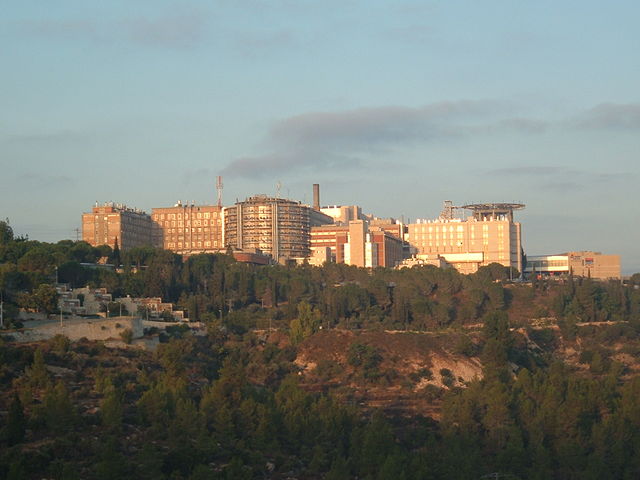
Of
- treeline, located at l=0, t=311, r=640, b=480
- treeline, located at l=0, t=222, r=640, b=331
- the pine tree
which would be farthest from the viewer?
treeline, located at l=0, t=222, r=640, b=331

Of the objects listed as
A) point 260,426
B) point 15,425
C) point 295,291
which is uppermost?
point 295,291

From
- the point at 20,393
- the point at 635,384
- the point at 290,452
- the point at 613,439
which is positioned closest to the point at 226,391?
the point at 290,452

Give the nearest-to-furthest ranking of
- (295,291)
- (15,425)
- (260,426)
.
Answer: (15,425)
(260,426)
(295,291)

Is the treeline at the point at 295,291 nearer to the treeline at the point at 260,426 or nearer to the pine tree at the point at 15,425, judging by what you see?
the treeline at the point at 260,426

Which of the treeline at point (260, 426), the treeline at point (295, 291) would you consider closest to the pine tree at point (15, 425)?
the treeline at point (260, 426)

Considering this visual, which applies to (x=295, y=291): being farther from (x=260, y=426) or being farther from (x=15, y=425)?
(x=15, y=425)

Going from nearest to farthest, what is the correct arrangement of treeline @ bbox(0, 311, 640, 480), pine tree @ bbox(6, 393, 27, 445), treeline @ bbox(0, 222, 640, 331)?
pine tree @ bbox(6, 393, 27, 445), treeline @ bbox(0, 311, 640, 480), treeline @ bbox(0, 222, 640, 331)

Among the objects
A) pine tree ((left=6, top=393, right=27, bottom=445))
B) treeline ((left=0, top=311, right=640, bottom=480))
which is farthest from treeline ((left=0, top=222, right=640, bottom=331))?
pine tree ((left=6, top=393, right=27, bottom=445))

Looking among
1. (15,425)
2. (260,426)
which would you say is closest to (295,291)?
(260,426)

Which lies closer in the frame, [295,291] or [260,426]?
[260,426]

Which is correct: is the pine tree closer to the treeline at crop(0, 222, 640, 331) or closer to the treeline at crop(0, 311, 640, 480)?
the treeline at crop(0, 311, 640, 480)

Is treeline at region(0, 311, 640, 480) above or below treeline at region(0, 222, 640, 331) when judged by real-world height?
below

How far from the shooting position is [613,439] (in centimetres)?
12088

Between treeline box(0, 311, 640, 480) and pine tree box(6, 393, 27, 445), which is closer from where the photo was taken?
pine tree box(6, 393, 27, 445)
